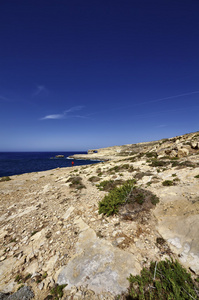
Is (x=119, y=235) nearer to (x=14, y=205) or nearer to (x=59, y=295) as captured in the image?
(x=59, y=295)

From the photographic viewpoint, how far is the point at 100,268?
4965 mm

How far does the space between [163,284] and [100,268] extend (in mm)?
2343

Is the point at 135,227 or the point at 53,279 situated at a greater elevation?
the point at 135,227

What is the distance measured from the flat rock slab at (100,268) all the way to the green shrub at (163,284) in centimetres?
31

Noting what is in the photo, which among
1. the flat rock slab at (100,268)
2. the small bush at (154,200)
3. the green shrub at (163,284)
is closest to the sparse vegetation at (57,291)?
the flat rock slab at (100,268)

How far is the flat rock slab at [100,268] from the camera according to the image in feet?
14.6

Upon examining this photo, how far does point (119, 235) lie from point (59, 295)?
3.51 meters

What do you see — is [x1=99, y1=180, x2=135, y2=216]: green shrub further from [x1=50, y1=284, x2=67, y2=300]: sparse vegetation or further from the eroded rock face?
the eroded rock face

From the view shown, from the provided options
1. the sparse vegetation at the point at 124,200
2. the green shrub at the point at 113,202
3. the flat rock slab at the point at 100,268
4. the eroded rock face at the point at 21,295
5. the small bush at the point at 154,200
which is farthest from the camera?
the small bush at the point at 154,200

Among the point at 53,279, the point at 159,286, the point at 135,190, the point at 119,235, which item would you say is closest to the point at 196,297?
the point at 159,286

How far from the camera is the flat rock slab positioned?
4.45 m

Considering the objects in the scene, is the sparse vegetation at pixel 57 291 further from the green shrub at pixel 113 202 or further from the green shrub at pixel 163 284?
the green shrub at pixel 113 202

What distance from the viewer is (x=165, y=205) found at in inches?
345

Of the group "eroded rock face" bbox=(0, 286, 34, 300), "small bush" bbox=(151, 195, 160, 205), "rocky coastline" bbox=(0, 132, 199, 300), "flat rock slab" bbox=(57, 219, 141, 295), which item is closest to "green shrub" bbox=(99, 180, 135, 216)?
"rocky coastline" bbox=(0, 132, 199, 300)
